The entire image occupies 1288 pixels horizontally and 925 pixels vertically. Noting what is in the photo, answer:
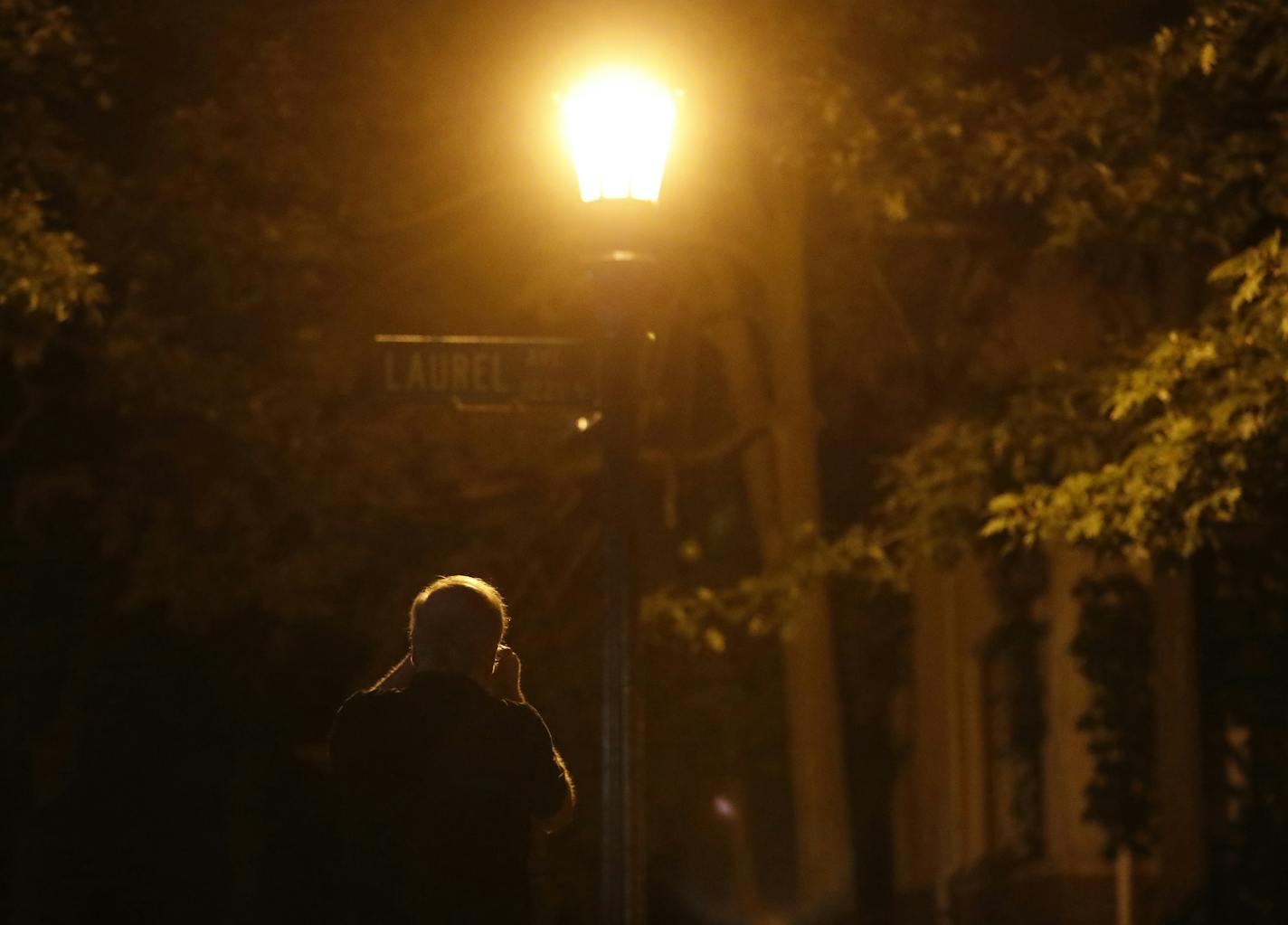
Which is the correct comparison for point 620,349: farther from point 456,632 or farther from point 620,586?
point 456,632

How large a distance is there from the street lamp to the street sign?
0.82 ft

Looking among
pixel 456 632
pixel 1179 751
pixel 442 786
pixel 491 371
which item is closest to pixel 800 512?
pixel 1179 751

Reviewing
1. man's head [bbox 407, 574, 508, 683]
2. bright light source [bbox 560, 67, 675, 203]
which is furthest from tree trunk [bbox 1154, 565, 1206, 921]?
man's head [bbox 407, 574, 508, 683]

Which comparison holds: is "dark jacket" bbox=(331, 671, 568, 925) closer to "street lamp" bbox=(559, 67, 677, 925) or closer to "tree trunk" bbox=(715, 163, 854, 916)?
"street lamp" bbox=(559, 67, 677, 925)

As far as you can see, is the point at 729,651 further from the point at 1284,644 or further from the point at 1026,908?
the point at 1284,644

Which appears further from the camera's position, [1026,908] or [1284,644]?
[1026,908]

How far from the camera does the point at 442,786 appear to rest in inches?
178

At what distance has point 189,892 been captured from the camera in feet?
67.4

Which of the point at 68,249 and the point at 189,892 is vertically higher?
the point at 68,249

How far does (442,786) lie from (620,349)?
9.72 ft

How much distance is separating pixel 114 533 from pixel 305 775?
4017mm

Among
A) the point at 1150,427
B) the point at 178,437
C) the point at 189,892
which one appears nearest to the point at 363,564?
the point at 178,437

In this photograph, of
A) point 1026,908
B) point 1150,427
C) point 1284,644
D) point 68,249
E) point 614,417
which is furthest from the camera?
point 1026,908

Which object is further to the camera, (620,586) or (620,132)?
(620,132)
